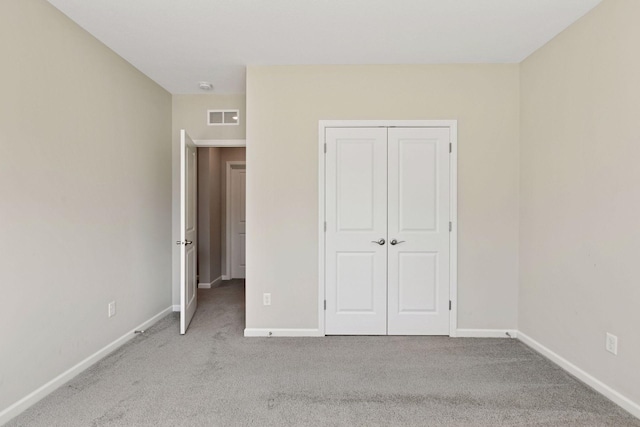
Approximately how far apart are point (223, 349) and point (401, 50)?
9.98ft

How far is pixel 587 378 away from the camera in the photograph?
2418 millimetres

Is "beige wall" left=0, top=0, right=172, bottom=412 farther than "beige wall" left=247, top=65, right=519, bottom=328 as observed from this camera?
No

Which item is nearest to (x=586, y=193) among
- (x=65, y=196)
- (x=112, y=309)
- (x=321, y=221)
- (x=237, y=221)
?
(x=321, y=221)

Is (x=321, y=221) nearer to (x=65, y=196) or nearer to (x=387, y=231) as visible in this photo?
(x=387, y=231)

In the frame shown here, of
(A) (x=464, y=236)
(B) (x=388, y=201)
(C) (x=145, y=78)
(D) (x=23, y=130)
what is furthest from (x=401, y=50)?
(D) (x=23, y=130)

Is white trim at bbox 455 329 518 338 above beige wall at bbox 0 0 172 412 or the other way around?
the other way around

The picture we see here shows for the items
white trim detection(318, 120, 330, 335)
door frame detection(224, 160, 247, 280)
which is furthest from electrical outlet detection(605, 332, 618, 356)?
door frame detection(224, 160, 247, 280)

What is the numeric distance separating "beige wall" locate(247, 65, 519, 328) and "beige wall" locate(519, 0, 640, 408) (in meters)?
0.19

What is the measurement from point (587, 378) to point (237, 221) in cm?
508

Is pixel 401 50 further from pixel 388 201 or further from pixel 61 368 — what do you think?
pixel 61 368

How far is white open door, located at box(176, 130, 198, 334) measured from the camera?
330cm

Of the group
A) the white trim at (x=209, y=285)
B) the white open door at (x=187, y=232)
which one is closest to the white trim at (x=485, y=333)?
the white open door at (x=187, y=232)

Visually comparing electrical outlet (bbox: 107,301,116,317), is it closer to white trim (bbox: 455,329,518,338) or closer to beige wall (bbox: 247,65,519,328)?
beige wall (bbox: 247,65,519,328)

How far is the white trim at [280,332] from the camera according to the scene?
131 inches
